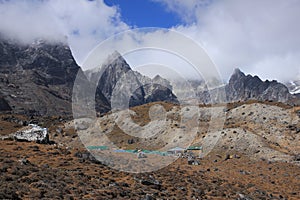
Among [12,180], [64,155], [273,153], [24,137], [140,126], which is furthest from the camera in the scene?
[140,126]

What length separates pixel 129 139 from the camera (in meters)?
85.4

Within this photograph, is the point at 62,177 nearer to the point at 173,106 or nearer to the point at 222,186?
the point at 222,186

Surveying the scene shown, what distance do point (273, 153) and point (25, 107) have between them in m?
147

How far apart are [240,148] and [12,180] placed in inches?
2002

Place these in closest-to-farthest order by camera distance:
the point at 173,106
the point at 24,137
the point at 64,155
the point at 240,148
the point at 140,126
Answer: the point at 64,155 → the point at 24,137 → the point at 240,148 → the point at 140,126 → the point at 173,106

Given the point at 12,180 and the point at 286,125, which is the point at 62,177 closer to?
the point at 12,180

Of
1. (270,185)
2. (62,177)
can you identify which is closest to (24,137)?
→ (62,177)

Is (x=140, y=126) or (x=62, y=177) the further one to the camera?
(x=140, y=126)

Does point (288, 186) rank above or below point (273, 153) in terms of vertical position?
below

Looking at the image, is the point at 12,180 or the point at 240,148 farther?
the point at 240,148

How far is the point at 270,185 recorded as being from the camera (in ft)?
125

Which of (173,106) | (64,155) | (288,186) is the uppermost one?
(173,106)

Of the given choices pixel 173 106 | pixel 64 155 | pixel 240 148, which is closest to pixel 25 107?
pixel 173 106

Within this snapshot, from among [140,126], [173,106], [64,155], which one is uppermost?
[173,106]
